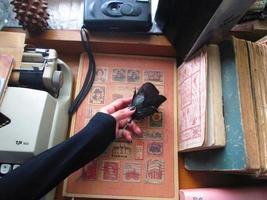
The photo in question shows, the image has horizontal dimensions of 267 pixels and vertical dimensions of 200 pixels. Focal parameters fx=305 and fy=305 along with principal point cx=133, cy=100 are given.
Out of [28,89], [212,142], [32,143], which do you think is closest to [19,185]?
[32,143]

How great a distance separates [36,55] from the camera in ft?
2.26

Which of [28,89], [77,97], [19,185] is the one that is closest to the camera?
[19,185]

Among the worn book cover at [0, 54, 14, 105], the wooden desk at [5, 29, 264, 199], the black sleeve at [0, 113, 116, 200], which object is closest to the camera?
the black sleeve at [0, 113, 116, 200]

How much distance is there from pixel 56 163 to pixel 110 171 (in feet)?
0.57

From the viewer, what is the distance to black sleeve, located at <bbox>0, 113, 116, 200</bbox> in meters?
0.53

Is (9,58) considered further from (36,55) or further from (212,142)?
(212,142)

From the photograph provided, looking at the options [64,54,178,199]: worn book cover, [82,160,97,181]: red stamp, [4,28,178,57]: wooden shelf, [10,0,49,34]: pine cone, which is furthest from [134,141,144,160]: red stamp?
[10,0,49,34]: pine cone

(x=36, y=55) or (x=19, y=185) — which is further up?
(x=36, y=55)

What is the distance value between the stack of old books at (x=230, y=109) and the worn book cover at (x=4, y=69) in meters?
0.40

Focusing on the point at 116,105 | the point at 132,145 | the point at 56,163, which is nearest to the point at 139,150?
the point at 132,145

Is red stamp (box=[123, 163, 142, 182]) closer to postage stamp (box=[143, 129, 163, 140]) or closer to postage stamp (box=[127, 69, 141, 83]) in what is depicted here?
postage stamp (box=[143, 129, 163, 140])

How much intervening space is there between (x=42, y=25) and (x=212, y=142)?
476 mm

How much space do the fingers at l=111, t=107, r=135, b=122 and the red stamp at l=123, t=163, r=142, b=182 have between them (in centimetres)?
12

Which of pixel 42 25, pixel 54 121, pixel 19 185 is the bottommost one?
pixel 19 185
